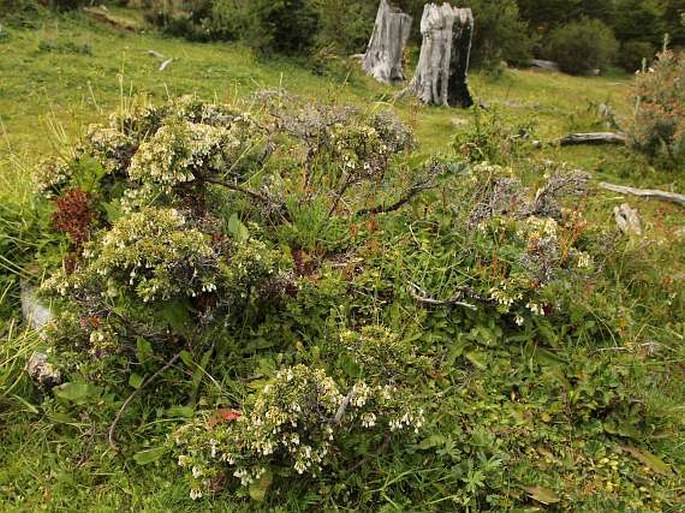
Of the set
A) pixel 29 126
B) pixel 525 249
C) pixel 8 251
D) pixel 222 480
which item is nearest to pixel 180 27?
pixel 29 126

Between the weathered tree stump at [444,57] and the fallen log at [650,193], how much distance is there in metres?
4.34

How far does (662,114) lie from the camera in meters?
8.10

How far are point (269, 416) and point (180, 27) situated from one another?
13.6 m

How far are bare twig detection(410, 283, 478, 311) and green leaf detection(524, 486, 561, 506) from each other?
105cm

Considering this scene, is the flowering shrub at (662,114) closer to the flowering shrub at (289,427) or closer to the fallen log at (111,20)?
the flowering shrub at (289,427)

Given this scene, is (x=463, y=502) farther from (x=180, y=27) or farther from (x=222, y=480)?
(x=180, y=27)

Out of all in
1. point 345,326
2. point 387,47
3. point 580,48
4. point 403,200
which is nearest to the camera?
point 345,326

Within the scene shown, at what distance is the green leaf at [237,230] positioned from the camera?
3779mm

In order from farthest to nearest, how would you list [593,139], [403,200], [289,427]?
[593,139] < [403,200] < [289,427]

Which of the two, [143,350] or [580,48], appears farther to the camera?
[580,48]

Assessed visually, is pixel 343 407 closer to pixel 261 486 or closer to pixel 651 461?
pixel 261 486

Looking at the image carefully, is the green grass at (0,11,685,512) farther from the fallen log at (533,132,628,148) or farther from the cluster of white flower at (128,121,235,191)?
the fallen log at (533,132,628,148)

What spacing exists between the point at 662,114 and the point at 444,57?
4265 mm

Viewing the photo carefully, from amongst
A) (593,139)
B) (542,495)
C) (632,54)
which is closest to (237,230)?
(542,495)
